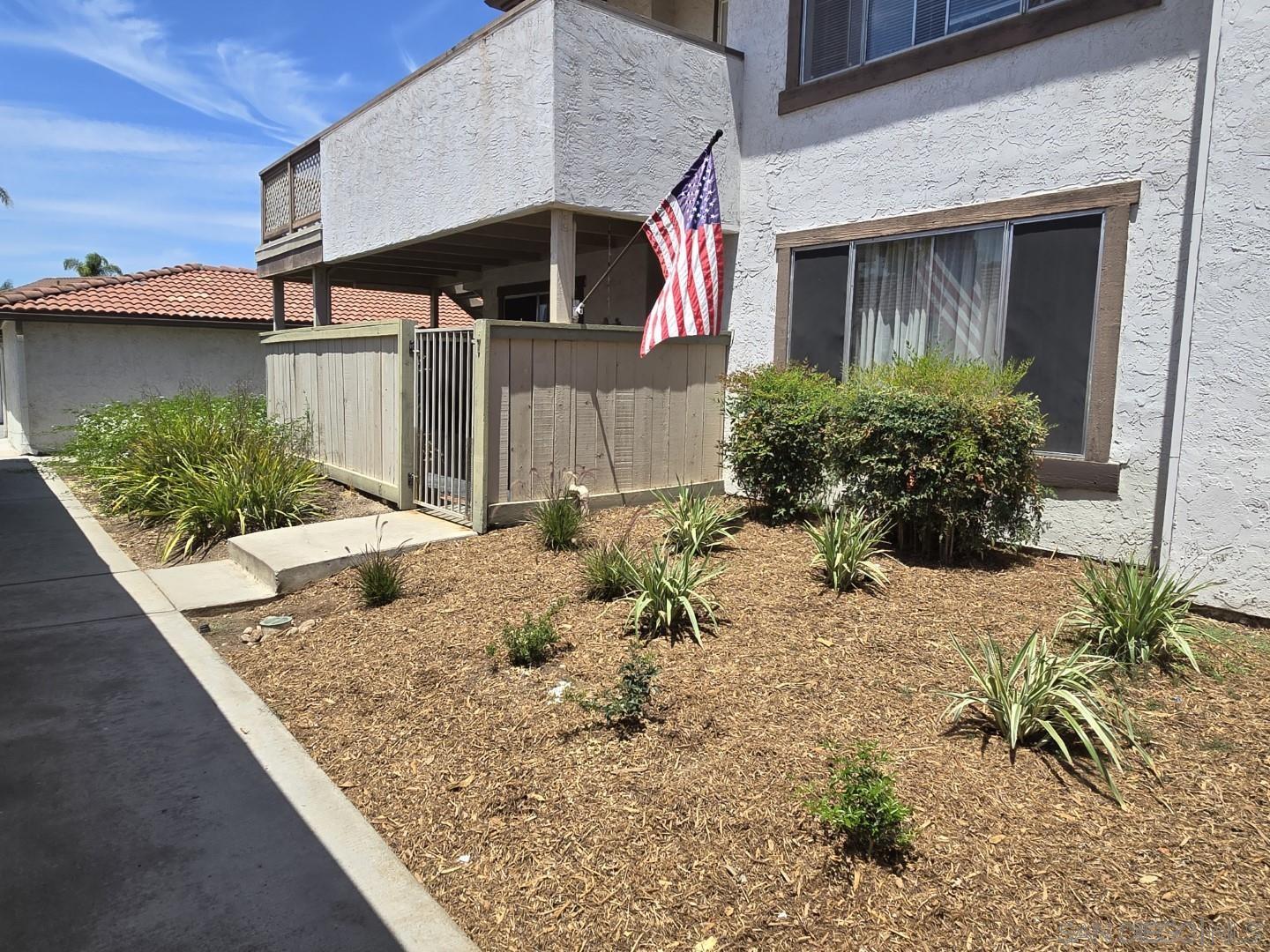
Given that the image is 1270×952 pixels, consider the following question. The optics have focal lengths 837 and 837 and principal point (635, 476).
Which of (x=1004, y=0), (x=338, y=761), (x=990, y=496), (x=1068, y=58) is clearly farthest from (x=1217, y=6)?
(x=338, y=761)

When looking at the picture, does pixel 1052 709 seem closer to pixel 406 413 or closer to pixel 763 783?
pixel 763 783

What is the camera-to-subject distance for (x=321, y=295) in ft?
45.8

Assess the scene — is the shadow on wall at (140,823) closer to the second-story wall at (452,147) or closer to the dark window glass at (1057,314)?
the second-story wall at (452,147)

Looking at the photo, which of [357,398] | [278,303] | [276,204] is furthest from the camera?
[278,303]

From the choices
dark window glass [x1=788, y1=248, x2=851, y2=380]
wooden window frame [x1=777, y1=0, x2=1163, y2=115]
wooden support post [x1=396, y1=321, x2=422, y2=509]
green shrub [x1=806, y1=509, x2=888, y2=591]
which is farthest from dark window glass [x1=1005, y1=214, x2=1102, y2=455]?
wooden support post [x1=396, y1=321, x2=422, y2=509]

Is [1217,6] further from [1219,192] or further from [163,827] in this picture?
[163,827]

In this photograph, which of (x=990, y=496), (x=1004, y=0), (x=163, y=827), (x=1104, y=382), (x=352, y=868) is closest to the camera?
(x=352, y=868)

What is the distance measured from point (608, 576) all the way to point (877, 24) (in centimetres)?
608

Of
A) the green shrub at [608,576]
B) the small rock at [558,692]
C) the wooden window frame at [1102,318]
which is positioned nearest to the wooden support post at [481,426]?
the green shrub at [608,576]

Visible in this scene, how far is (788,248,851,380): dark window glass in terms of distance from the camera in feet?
27.5

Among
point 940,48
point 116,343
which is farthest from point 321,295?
point 940,48

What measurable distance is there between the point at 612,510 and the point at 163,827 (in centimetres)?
525

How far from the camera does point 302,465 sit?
9375mm

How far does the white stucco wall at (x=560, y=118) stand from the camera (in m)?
7.86
